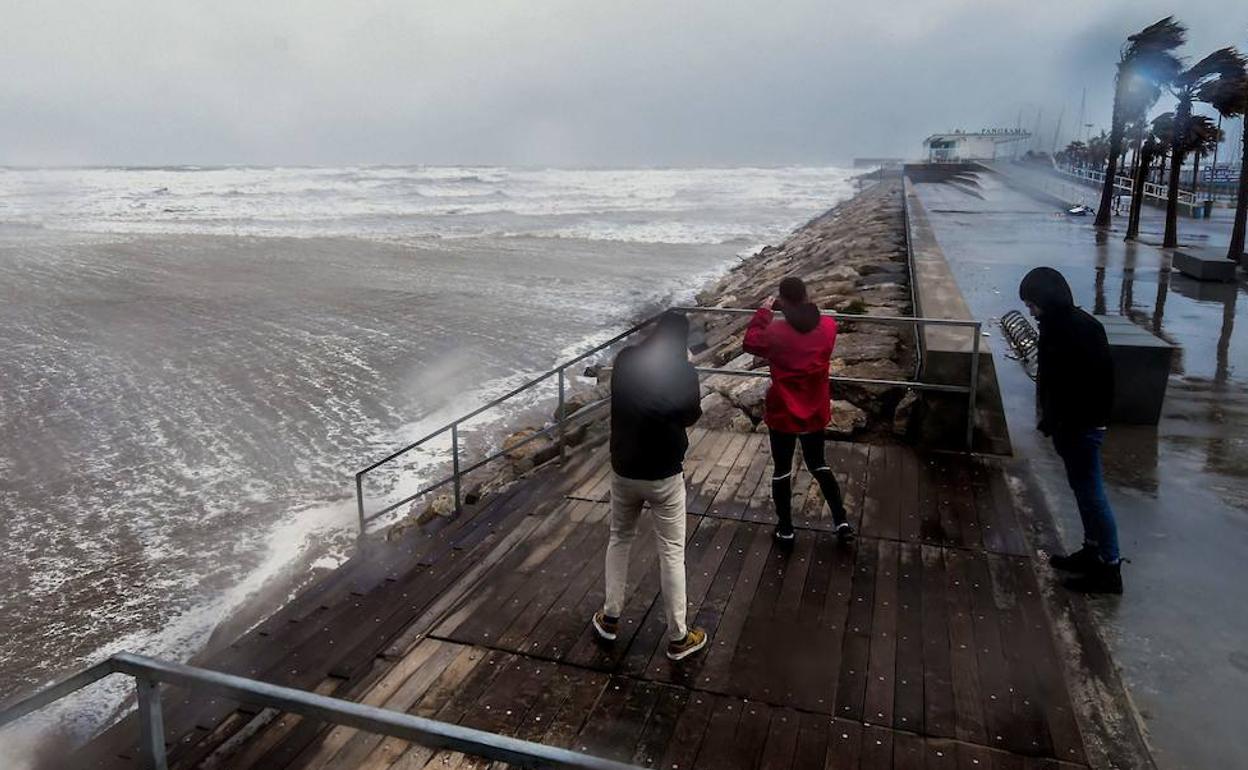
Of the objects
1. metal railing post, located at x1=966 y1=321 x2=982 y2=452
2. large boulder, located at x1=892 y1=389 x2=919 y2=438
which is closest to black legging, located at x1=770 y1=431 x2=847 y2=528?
metal railing post, located at x1=966 y1=321 x2=982 y2=452

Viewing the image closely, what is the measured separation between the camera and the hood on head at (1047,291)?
4.73 m

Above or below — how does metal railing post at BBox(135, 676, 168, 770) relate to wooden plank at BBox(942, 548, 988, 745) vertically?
above

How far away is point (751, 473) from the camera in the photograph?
6.86 meters

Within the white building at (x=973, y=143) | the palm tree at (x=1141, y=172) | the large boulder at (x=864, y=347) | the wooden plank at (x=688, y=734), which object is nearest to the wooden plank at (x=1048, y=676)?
the wooden plank at (x=688, y=734)

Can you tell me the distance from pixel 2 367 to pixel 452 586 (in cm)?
1366

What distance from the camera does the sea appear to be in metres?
7.85

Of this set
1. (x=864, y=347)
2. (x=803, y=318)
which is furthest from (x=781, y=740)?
(x=864, y=347)

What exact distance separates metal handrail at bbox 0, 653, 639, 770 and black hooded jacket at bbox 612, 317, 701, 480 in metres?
1.94

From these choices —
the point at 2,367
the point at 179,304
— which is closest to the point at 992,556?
the point at 2,367

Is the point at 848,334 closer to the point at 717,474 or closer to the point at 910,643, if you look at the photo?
the point at 717,474

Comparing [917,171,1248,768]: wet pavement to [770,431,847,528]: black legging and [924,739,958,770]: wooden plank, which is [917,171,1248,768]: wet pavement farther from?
[770,431,847,528]: black legging

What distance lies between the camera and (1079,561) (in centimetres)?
501

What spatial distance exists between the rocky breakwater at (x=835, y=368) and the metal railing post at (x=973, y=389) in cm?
52

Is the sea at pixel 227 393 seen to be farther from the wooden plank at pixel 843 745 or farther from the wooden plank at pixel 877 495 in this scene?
the wooden plank at pixel 843 745
